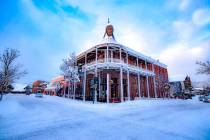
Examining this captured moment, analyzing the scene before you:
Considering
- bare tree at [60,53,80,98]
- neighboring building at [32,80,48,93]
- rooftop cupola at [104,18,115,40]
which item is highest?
rooftop cupola at [104,18,115,40]

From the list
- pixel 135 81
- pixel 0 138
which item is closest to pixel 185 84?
pixel 135 81

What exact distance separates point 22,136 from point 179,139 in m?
5.46

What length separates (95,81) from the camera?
1789 cm

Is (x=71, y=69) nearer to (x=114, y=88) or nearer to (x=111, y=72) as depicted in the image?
(x=111, y=72)

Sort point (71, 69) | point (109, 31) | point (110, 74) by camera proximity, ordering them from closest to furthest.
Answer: point (110, 74), point (71, 69), point (109, 31)

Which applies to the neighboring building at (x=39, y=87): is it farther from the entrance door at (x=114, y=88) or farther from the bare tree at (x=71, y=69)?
the entrance door at (x=114, y=88)

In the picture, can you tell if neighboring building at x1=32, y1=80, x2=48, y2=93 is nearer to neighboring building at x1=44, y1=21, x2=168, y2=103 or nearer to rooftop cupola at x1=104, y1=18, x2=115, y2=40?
neighboring building at x1=44, y1=21, x2=168, y2=103

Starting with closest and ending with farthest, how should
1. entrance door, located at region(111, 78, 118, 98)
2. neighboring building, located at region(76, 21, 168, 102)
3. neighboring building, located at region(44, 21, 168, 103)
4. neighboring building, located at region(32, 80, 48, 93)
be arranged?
1. neighboring building, located at region(44, 21, 168, 103)
2. neighboring building, located at region(76, 21, 168, 102)
3. entrance door, located at region(111, 78, 118, 98)
4. neighboring building, located at region(32, 80, 48, 93)

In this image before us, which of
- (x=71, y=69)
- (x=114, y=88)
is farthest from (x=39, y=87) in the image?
(x=114, y=88)

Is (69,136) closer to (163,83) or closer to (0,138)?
(0,138)

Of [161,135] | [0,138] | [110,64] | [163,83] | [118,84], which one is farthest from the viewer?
[163,83]

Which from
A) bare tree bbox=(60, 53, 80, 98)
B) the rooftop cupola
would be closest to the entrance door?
bare tree bbox=(60, 53, 80, 98)

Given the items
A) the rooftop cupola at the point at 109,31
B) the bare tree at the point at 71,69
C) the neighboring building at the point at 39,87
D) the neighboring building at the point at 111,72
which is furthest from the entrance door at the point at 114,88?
the neighboring building at the point at 39,87

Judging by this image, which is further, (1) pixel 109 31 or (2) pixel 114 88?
(1) pixel 109 31
